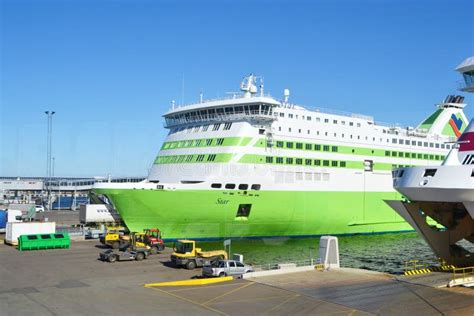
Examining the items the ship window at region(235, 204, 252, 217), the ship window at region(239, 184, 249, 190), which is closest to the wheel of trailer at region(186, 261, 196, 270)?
the ship window at region(235, 204, 252, 217)

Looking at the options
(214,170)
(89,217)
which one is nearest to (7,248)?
(89,217)

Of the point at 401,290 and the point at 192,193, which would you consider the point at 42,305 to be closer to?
the point at 401,290

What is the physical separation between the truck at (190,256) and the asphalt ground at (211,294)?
45 centimetres

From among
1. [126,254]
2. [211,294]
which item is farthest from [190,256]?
[211,294]

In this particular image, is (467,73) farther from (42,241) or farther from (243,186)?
(42,241)

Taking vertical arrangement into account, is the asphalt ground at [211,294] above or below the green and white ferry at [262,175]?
below

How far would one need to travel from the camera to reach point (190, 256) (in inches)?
886

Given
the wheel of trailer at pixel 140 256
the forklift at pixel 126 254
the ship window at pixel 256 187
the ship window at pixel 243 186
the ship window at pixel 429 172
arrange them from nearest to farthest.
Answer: the ship window at pixel 429 172 → the forklift at pixel 126 254 → the wheel of trailer at pixel 140 256 → the ship window at pixel 243 186 → the ship window at pixel 256 187

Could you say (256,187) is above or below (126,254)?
above

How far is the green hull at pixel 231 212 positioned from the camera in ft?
104

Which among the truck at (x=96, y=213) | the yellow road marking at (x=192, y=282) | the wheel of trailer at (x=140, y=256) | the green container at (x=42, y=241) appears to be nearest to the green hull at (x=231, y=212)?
the green container at (x=42, y=241)

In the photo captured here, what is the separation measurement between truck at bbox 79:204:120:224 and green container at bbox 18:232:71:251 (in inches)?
342

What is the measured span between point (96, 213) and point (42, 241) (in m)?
10.0

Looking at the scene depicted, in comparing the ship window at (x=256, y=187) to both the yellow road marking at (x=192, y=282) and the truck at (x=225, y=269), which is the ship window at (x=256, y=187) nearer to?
the truck at (x=225, y=269)
